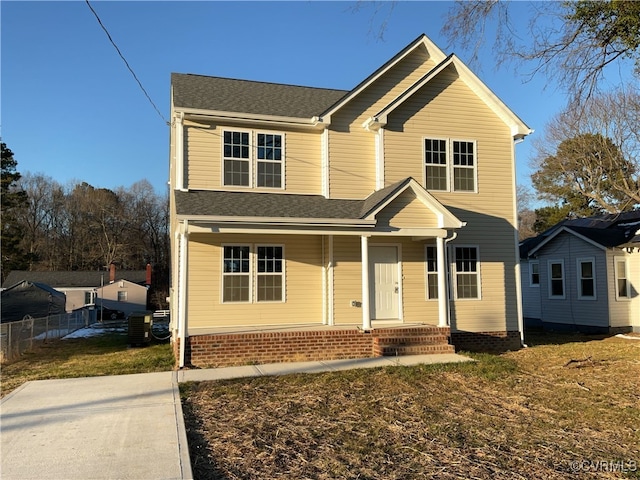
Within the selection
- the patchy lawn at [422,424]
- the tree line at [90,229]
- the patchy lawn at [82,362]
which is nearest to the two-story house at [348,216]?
the patchy lawn at [82,362]

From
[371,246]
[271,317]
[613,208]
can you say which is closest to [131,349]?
[271,317]

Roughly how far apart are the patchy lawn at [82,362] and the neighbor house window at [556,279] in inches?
568

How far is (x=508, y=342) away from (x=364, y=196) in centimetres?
563

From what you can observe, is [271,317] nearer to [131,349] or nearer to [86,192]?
[131,349]

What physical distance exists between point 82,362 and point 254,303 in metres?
4.40

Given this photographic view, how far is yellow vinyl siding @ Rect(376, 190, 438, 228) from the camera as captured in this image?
11.1m

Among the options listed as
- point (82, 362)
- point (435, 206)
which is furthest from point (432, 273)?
point (82, 362)

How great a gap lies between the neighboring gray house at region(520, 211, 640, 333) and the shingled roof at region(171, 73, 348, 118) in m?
10.4

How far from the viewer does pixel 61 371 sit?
10.1 metres

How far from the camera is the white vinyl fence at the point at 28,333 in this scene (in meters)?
11.9

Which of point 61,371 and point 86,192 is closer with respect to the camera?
point 61,371

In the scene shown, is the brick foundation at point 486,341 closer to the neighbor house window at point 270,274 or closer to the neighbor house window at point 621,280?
the neighbor house window at point 270,274


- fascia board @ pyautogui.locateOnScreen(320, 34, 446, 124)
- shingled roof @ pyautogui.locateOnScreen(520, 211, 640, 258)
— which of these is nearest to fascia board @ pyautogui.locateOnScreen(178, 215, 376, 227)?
fascia board @ pyautogui.locateOnScreen(320, 34, 446, 124)

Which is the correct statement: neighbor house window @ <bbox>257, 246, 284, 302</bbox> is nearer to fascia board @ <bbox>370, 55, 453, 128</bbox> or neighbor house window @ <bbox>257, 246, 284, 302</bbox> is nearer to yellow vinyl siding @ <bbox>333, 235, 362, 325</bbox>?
yellow vinyl siding @ <bbox>333, 235, 362, 325</bbox>
